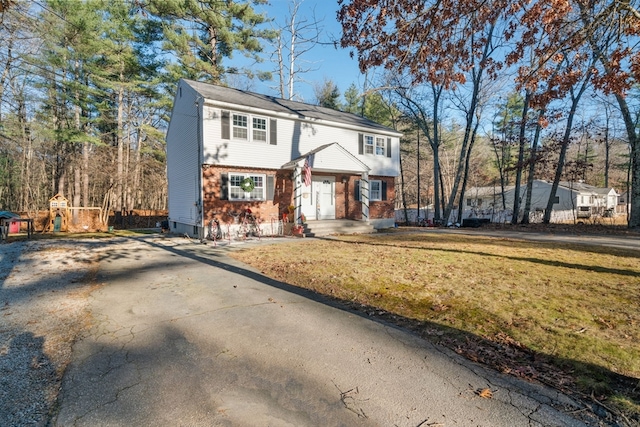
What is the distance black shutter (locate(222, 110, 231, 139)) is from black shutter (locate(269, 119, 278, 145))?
6.67ft

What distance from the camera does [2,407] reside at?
241 centimetres

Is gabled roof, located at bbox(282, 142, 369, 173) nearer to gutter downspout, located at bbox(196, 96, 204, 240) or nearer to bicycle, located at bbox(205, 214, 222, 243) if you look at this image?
gutter downspout, located at bbox(196, 96, 204, 240)

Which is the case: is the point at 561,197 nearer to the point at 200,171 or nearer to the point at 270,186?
the point at 270,186

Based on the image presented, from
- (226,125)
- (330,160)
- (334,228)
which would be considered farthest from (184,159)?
(334,228)

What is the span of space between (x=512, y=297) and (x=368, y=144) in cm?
1488

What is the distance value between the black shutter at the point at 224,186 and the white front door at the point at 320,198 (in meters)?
3.90

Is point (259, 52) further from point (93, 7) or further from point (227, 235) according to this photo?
point (227, 235)

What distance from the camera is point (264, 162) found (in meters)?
14.5

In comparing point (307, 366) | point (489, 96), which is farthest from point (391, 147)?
point (307, 366)

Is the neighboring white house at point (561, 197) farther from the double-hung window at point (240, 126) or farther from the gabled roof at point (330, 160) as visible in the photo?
the double-hung window at point (240, 126)

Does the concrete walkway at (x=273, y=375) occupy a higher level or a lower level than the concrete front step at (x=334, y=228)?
lower

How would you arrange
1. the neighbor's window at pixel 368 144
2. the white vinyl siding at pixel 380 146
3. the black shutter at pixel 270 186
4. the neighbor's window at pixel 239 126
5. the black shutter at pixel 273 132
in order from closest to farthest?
the neighbor's window at pixel 239 126
the black shutter at pixel 270 186
the black shutter at pixel 273 132
the neighbor's window at pixel 368 144
the white vinyl siding at pixel 380 146

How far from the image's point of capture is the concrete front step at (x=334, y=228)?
574 inches

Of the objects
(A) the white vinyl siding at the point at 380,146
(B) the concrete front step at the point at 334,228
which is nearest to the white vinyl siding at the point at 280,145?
(A) the white vinyl siding at the point at 380,146
